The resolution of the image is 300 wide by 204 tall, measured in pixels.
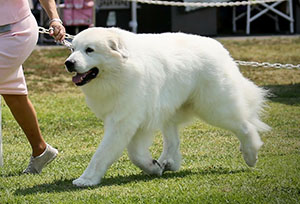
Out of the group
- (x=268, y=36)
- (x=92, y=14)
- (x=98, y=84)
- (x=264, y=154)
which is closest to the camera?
(x=98, y=84)

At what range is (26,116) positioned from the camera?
17.8 ft

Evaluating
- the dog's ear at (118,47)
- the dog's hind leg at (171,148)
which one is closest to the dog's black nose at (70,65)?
the dog's ear at (118,47)

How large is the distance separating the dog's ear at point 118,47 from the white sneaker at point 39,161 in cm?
122

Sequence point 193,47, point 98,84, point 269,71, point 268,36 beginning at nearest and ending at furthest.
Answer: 1. point 98,84
2. point 193,47
3. point 269,71
4. point 268,36

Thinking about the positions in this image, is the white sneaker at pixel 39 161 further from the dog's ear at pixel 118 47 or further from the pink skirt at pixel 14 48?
the dog's ear at pixel 118 47

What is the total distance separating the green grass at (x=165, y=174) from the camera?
15.2 feet

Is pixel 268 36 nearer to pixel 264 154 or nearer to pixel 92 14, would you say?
pixel 92 14

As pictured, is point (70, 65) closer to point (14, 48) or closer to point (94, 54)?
point (94, 54)

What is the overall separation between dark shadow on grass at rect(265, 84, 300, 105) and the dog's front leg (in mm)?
4899

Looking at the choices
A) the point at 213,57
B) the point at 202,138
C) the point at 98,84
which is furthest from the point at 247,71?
the point at 98,84

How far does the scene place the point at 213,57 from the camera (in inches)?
215

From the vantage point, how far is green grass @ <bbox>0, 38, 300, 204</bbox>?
15.2 feet

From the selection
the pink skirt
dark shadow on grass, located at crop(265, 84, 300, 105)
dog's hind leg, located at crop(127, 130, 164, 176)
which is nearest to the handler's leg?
the pink skirt

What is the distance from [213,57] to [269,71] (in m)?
7.15
